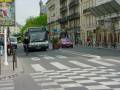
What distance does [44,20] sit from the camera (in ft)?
613

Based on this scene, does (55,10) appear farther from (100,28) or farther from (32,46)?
(32,46)

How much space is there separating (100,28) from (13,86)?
6595 cm

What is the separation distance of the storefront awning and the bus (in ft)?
68.0

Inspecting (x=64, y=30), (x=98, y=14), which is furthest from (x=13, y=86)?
(x=64, y=30)

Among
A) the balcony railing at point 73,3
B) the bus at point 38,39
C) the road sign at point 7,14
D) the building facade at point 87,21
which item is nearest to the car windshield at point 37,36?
the bus at point 38,39

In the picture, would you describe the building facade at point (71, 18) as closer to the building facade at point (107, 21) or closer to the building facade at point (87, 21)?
the building facade at point (87, 21)

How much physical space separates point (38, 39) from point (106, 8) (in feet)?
89.4

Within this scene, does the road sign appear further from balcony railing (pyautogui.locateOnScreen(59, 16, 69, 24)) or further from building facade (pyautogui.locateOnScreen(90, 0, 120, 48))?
balcony railing (pyautogui.locateOnScreen(59, 16, 69, 24))

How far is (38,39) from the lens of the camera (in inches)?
1991

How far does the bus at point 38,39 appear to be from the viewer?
1965 inches

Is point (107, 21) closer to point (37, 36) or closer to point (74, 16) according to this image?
point (37, 36)

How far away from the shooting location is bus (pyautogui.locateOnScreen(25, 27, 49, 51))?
4991cm

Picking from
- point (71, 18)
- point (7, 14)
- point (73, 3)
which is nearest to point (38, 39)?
point (7, 14)

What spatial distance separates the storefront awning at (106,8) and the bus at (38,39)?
68.0 ft
